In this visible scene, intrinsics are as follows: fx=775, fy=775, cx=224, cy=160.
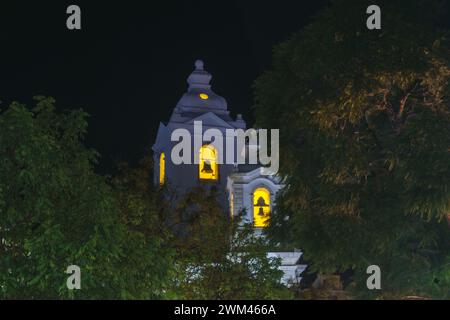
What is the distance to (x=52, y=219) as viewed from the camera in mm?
12586

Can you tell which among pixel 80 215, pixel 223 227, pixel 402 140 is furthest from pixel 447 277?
pixel 80 215

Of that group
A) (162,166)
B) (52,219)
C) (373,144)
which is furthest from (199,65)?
(52,219)

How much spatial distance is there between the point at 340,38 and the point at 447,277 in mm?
6917

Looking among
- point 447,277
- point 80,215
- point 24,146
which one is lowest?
point 447,277

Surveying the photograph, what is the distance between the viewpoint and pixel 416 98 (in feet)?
69.4

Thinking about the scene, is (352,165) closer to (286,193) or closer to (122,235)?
(286,193)

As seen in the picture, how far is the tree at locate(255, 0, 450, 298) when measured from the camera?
1969 centimetres

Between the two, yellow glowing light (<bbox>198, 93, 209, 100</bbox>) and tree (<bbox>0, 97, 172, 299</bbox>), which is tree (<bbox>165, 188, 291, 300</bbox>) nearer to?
tree (<bbox>0, 97, 172, 299</bbox>)

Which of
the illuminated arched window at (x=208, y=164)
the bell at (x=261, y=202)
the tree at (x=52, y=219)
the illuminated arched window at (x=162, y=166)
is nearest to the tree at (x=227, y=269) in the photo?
the tree at (x=52, y=219)

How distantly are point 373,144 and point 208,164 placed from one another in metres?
28.2

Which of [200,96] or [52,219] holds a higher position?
[200,96]

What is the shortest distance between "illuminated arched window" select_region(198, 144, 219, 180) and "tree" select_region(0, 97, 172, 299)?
35.4 m

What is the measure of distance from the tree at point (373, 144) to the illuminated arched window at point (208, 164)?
1060 inches

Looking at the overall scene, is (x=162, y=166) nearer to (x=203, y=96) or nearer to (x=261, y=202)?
(x=203, y=96)
